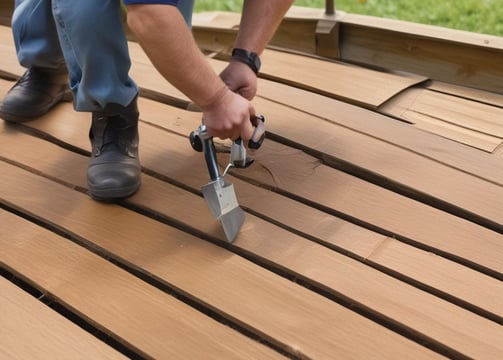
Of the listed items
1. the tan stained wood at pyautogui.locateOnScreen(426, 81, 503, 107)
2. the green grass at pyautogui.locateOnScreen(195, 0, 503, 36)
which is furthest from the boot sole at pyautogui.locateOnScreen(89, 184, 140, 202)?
the green grass at pyautogui.locateOnScreen(195, 0, 503, 36)

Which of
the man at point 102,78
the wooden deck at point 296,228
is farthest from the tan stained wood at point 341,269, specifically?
the man at point 102,78

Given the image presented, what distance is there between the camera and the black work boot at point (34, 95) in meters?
2.36

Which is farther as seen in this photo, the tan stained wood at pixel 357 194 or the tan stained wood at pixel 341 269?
the tan stained wood at pixel 357 194

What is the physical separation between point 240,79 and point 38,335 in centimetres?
78

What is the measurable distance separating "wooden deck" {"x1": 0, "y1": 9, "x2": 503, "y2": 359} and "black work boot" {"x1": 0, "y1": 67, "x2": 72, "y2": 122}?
4cm

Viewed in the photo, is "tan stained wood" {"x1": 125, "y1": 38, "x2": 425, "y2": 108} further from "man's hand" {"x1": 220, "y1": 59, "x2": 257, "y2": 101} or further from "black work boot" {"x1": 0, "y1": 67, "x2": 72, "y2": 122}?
"man's hand" {"x1": 220, "y1": 59, "x2": 257, "y2": 101}

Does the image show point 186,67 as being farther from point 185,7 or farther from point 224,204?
point 185,7

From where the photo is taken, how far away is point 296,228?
1793 millimetres

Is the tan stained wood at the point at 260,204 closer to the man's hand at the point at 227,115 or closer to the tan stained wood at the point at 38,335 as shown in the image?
the man's hand at the point at 227,115

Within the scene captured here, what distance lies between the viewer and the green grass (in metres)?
4.21

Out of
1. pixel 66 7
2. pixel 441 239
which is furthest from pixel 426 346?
pixel 66 7

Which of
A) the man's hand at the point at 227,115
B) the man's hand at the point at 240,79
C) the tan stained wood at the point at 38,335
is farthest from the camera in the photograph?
the man's hand at the point at 240,79

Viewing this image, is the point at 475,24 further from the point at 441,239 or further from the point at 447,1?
the point at 441,239

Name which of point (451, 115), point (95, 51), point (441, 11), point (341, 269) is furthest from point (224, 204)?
point (441, 11)
